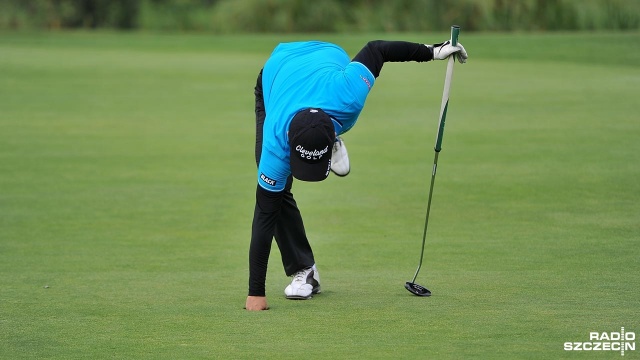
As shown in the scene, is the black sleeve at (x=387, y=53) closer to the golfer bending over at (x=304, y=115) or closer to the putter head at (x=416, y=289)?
the golfer bending over at (x=304, y=115)

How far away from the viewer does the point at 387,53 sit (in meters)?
6.95

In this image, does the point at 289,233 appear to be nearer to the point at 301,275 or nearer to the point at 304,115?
the point at 301,275

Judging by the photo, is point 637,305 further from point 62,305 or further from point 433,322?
point 62,305

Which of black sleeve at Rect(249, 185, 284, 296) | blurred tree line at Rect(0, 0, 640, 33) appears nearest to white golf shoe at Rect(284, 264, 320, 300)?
black sleeve at Rect(249, 185, 284, 296)

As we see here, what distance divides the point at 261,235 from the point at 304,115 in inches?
35.7

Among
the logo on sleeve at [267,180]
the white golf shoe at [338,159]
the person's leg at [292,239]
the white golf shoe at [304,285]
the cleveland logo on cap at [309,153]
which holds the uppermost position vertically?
the cleveland logo on cap at [309,153]

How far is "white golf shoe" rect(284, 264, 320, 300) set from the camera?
7.29 metres

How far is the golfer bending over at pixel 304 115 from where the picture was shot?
6426mm

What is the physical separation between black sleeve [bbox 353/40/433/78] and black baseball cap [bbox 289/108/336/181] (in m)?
0.58

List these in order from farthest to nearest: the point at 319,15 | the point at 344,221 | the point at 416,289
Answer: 1. the point at 319,15
2. the point at 344,221
3. the point at 416,289

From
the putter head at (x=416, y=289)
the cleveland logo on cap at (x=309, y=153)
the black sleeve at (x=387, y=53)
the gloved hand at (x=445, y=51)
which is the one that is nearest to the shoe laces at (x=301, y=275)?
the putter head at (x=416, y=289)

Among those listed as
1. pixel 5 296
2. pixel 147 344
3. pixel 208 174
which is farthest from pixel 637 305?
pixel 208 174

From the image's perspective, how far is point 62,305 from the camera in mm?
7180

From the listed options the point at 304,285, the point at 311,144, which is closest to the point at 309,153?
the point at 311,144
